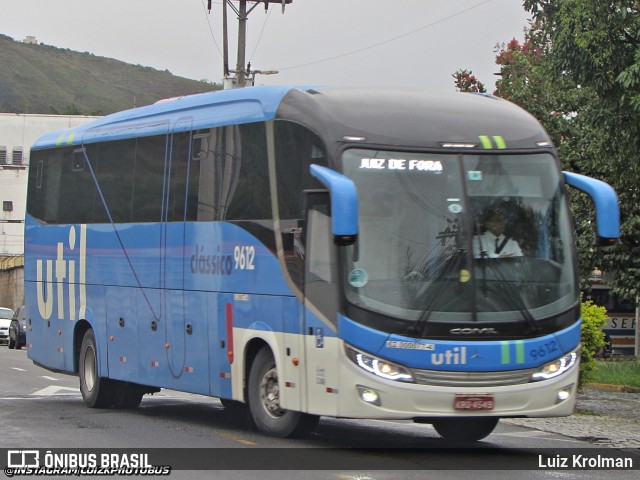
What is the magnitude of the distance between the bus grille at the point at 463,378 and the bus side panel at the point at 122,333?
19.4 feet

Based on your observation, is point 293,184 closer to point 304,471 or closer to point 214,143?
point 214,143

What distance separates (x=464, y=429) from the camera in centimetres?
1355

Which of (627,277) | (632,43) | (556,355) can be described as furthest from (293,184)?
(627,277)

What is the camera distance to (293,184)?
12.8 meters

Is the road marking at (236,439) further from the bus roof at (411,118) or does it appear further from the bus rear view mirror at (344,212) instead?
the bus roof at (411,118)

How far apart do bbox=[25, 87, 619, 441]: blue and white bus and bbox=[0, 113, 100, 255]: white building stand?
7058 cm

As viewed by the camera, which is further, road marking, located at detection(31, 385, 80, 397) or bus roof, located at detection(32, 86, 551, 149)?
road marking, located at detection(31, 385, 80, 397)

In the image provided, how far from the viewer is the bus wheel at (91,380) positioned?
17625 mm

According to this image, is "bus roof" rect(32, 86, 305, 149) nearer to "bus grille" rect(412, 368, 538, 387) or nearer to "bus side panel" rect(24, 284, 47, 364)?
"bus side panel" rect(24, 284, 47, 364)

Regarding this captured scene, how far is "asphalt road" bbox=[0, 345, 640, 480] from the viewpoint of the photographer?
11109 millimetres

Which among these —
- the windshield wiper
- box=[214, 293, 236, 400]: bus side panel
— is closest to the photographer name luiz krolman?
the windshield wiper

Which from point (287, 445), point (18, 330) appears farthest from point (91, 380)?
point (18, 330)

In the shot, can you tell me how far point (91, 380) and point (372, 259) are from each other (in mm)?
7386

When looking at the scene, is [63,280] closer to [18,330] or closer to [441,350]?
[441,350]
